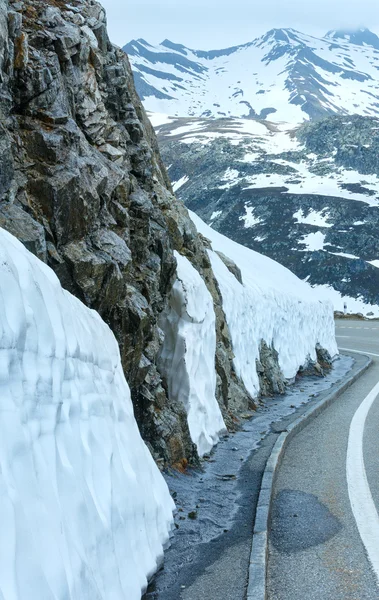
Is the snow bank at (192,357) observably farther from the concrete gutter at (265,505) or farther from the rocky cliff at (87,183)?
the concrete gutter at (265,505)

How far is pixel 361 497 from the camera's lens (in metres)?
6.88

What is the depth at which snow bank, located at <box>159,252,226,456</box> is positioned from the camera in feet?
30.4

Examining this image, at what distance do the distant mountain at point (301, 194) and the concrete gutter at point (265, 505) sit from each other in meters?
68.2

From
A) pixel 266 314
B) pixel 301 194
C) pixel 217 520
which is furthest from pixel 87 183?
pixel 301 194

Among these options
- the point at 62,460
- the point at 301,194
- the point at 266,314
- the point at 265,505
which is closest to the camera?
the point at 62,460

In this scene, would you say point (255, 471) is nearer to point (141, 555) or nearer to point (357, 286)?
point (141, 555)

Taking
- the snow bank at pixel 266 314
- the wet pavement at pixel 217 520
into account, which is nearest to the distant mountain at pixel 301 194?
the snow bank at pixel 266 314

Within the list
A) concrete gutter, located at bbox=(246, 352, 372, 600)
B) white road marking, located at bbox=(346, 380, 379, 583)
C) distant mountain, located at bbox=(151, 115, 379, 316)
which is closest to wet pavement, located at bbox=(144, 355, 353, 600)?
concrete gutter, located at bbox=(246, 352, 372, 600)

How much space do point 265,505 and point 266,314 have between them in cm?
989

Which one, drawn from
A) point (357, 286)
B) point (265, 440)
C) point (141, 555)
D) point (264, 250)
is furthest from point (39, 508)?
point (264, 250)

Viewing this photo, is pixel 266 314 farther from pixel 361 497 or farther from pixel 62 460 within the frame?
pixel 62 460

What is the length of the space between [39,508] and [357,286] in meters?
87.4

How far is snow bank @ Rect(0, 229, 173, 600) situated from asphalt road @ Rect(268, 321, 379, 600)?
1.07m

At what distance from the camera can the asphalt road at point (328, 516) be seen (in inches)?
192
